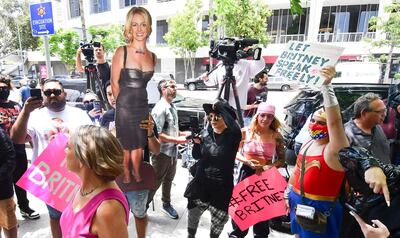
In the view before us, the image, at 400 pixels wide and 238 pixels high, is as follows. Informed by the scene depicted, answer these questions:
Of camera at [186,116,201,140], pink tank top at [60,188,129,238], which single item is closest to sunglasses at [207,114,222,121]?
camera at [186,116,201,140]

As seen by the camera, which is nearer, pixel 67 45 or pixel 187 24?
pixel 67 45

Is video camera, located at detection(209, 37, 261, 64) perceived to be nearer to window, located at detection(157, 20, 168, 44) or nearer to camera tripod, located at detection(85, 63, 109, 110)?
camera tripod, located at detection(85, 63, 109, 110)

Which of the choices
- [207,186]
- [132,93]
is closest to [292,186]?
[207,186]

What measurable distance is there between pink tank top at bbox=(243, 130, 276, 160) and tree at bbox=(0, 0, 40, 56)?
22.0 meters

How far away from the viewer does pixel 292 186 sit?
8.04ft

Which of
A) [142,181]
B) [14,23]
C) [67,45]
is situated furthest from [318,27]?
[14,23]

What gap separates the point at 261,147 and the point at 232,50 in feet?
3.24

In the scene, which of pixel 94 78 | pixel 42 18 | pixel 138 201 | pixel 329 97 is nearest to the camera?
pixel 329 97

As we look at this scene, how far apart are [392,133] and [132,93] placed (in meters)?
3.11

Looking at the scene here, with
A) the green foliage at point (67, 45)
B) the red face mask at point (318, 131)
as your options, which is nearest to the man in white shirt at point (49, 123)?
the red face mask at point (318, 131)

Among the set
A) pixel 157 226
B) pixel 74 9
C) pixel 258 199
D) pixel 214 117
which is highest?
pixel 74 9

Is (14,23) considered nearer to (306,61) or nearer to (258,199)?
(258,199)

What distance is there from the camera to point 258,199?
9.35ft

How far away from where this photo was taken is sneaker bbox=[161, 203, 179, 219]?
3.82m
